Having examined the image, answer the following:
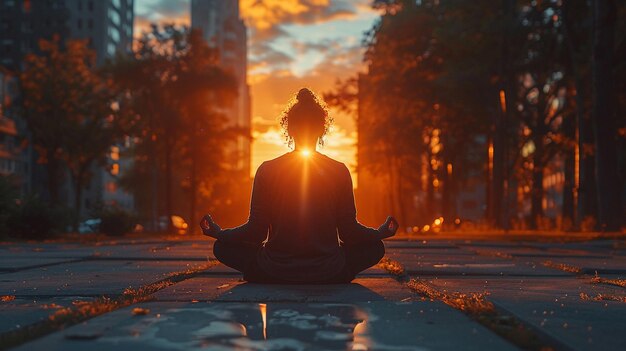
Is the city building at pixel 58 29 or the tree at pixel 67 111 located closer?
the tree at pixel 67 111

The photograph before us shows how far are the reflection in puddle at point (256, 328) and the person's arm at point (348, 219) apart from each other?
6.38 feet

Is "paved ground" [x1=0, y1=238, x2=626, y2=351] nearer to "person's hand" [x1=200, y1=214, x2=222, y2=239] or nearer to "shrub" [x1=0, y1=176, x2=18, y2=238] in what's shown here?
"person's hand" [x1=200, y1=214, x2=222, y2=239]

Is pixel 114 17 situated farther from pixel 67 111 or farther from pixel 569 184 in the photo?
pixel 569 184

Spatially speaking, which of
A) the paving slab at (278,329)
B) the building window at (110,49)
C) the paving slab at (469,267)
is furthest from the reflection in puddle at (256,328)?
the building window at (110,49)

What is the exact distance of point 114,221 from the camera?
99.6 feet

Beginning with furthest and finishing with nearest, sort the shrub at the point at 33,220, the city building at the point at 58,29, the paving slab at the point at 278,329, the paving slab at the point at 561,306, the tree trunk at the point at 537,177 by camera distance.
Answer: the city building at the point at 58,29, the tree trunk at the point at 537,177, the shrub at the point at 33,220, the paving slab at the point at 561,306, the paving slab at the point at 278,329

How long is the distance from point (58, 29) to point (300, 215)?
113283mm

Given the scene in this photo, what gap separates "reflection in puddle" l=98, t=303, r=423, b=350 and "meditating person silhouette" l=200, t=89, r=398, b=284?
173 centimetres

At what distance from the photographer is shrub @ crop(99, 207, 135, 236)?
30.4 metres

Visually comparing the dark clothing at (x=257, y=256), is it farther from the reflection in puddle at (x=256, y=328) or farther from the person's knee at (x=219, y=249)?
the reflection in puddle at (x=256, y=328)

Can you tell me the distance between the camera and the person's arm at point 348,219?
7.56 meters

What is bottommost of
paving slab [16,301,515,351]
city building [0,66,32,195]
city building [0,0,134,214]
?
paving slab [16,301,515,351]

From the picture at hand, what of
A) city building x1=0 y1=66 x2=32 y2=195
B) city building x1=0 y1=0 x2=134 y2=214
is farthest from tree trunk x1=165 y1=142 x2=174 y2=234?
city building x1=0 y1=0 x2=134 y2=214

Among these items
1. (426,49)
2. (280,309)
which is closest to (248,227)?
(280,309)
